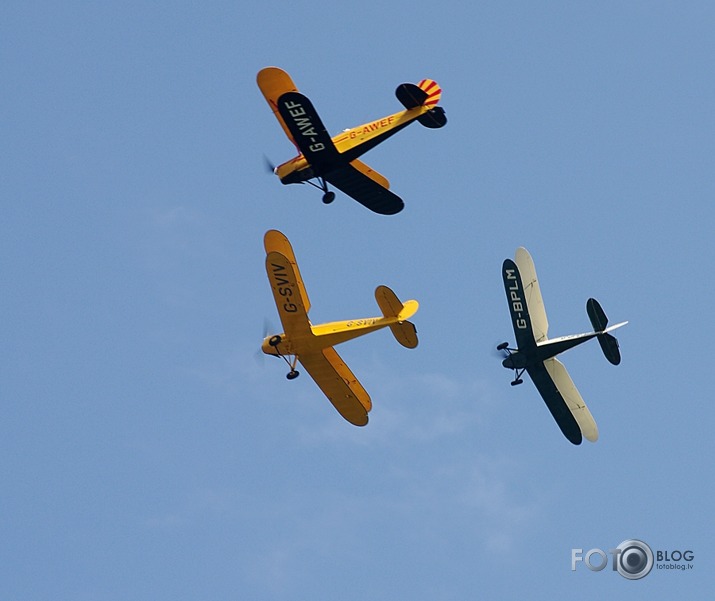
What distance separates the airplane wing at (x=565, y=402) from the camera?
5856 centimetres

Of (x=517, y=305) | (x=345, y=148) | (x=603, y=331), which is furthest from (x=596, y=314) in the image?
(x=345, y=148)

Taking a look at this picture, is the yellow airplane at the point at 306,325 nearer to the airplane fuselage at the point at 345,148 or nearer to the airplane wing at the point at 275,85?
the airplane fuselage at the point at 345,148

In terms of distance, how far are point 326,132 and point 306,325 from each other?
670cm

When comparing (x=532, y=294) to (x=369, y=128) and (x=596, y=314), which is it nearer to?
(x=596, y=314)

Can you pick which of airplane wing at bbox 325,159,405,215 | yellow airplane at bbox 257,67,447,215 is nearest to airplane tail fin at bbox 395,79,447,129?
yellow airplane at bbox 257,67,447,215

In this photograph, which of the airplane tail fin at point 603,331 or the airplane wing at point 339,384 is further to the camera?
the airplane tail fin at point 603,331

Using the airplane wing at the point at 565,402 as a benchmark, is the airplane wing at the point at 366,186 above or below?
above

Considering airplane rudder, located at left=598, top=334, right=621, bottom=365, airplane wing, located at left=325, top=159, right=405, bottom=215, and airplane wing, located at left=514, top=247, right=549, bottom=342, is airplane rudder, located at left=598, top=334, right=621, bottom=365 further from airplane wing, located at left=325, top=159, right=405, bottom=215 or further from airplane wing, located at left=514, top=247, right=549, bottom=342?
airplane wing, located at left=325, top=159, right=405, bottom=215

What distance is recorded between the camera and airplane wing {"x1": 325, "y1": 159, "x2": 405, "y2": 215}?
5706cm

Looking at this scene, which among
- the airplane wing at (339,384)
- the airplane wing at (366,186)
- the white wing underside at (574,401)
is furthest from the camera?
the white wing underside at (574,401)

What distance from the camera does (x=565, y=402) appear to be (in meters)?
59.3

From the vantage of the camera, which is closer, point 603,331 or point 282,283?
point 282,283

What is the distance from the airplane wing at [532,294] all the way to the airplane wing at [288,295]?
9523mm

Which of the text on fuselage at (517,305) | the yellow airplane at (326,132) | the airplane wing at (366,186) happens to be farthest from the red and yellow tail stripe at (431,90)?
the text on fuselage at (517,305)
